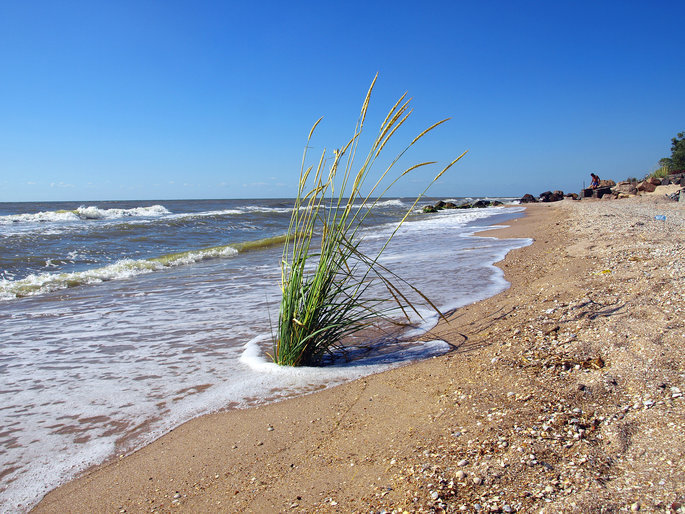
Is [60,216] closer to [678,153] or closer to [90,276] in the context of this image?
[90,276]

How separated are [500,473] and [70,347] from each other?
3115mm

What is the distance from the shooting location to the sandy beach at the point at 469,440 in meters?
1.26

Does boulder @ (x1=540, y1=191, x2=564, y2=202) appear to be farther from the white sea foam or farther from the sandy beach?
the sandy beach

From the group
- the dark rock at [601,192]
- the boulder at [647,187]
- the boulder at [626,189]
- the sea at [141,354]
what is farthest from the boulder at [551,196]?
the sea at [141,354]

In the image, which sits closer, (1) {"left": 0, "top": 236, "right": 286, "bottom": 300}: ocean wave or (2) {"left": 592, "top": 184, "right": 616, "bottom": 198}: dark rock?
(1) {"left": 0, "top": 236, "right": 286, "bottom": 300}: ocean wave

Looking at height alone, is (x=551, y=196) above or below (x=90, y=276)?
above

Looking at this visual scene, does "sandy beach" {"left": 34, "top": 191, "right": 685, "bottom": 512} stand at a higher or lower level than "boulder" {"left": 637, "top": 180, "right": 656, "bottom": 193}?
lower

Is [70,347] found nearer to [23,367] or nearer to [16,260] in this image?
[23,367]

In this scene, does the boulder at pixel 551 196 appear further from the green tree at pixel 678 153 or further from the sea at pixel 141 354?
the sea at pixel 141 354

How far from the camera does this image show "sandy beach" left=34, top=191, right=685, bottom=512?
1.26 metres

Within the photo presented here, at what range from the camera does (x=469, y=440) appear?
1.55 metres

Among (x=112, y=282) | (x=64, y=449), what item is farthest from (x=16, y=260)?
(x=64, y=449)

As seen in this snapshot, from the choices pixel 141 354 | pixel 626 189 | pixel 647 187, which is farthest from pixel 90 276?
pixel 626 189

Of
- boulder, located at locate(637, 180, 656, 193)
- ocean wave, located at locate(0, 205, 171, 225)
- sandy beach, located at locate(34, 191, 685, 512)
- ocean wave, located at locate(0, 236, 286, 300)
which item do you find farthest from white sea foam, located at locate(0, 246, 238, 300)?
boulder, located at locate(637, 180, 656, 193)
